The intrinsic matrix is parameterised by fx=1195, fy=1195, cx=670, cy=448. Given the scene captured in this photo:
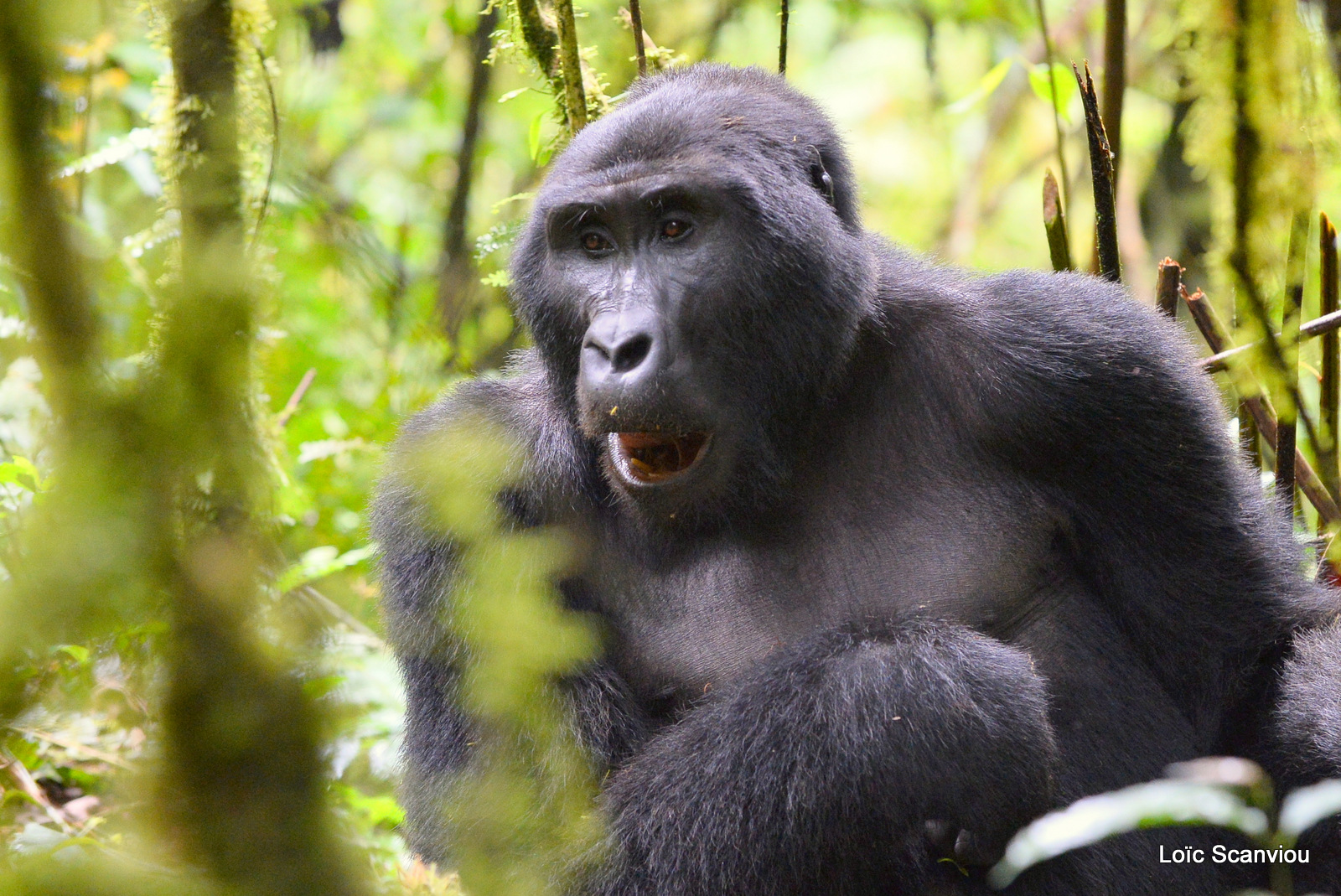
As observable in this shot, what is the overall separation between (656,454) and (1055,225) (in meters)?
1.67

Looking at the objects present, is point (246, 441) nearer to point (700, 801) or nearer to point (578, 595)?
point (700, 801)

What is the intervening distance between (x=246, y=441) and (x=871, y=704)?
1699 millimetres

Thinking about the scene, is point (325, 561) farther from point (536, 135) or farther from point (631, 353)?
point (631, 353)

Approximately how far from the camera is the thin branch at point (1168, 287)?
3.53m

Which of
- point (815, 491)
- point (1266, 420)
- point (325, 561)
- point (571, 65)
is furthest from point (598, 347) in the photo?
point (1266, 420)

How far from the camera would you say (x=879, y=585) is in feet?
9.84

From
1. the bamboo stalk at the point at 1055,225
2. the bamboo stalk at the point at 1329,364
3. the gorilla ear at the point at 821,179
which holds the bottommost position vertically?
the bamboo stalk at the point at 1329,364

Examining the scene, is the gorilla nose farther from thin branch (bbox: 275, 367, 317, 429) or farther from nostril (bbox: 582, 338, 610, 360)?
thin branch (bbox: 275, 367, 317, 429)

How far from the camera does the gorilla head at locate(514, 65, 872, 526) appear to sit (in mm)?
2705

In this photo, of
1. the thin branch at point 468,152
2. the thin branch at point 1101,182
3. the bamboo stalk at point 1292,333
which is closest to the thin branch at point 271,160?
the bamboo stalk at point 1292,333

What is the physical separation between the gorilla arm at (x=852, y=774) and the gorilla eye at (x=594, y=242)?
1117 mm

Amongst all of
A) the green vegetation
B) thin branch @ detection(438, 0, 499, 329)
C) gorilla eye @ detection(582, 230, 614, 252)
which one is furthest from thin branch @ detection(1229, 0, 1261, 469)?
thin branch @ detection(438, 0, 499, 329)

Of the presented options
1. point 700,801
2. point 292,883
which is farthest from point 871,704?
point 292,883

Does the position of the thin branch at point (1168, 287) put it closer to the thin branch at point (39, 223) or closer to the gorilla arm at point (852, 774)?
the gorilla arm at point (852, 774)
